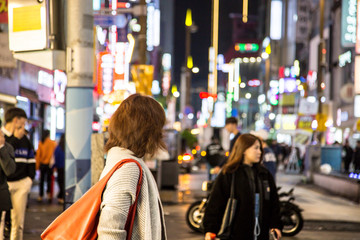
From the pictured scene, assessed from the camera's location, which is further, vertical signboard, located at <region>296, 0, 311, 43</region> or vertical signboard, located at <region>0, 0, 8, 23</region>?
vertical signboard, located at <region>296, 0, 311, 43</region>

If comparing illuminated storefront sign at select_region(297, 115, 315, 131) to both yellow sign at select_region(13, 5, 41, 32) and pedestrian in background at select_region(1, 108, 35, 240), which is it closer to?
pedestrian in background at select_region(1, 108, 35, 240)

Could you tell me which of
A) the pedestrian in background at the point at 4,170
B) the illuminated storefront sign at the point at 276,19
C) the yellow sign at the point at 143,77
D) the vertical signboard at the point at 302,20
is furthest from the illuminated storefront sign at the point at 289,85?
the pedestrian in background at the point at 4,170

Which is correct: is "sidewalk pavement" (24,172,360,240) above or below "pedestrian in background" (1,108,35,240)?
below

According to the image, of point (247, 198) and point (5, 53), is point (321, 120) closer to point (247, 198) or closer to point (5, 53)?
point (5, 53)

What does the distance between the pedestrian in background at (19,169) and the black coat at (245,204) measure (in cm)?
282

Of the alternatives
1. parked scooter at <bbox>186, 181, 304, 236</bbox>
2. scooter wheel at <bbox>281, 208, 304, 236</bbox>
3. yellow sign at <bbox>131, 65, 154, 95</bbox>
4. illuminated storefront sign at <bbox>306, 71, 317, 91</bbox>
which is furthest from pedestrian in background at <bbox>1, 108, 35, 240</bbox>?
illuminated storefront sign at <bbox>306, 71, 317, 91</bbox>

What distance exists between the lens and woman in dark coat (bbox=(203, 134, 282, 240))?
19.3 ft

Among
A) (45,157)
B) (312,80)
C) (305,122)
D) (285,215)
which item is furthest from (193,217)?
(312,80)

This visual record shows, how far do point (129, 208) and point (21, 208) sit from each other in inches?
196

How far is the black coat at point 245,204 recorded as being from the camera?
5.88 metres

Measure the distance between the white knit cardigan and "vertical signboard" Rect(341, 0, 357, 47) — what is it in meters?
23.0

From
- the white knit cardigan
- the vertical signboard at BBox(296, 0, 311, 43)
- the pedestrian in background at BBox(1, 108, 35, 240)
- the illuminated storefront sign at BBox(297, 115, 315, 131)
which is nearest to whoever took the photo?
the white knit cardigan

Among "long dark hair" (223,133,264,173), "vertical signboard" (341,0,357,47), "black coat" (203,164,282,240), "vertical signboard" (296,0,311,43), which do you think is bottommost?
"black coat" (203,164,282,240)

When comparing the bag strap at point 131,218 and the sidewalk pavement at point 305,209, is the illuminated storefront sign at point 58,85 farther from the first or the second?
the bag strap at point 131,218
